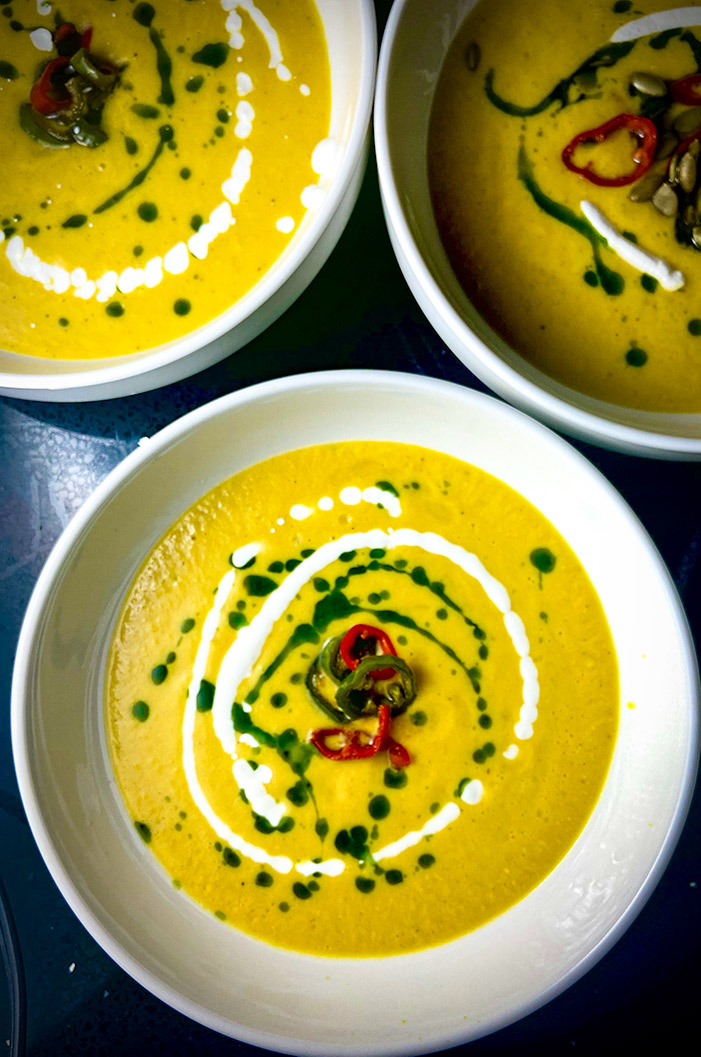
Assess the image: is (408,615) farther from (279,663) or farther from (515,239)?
(515,239)

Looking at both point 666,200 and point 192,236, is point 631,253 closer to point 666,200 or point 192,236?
point 666,200

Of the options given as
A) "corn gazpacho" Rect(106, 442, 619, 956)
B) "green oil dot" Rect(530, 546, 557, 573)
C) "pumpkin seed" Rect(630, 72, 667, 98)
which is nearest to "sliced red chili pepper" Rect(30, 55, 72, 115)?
"corn gazpacho" Rect(106, 442, 619, 956)

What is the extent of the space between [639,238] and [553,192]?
0.48 feet

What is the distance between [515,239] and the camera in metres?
1.19

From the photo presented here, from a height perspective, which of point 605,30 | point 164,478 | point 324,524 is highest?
point 605,30

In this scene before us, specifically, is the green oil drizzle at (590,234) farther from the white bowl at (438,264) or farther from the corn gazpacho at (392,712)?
the corn gazpacho at (392,712)

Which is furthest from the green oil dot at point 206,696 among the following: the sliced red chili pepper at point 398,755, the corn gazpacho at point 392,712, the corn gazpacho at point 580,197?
the corn gazpacho at point 580,197

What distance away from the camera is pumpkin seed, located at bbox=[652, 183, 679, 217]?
1.17 metres

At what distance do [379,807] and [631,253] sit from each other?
924 mm

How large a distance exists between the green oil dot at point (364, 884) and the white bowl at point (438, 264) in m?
0.77

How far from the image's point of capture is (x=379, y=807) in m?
1.26

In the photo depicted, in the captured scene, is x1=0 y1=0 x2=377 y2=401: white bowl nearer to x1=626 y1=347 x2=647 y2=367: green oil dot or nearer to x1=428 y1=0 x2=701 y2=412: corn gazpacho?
x1=428 y1=0 x2=701 y2=412: corn gazpacho

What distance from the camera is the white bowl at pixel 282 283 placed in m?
1.11

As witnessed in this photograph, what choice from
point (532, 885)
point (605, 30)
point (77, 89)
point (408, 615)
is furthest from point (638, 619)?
point (77, 89)
